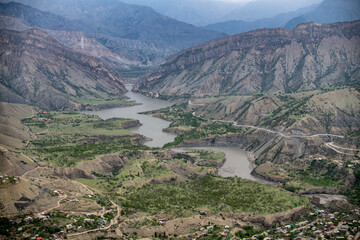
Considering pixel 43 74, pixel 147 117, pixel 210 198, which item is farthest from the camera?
pixel 43 74

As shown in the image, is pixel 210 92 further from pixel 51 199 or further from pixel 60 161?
pixel 51 199

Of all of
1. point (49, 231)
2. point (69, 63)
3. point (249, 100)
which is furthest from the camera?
point (69, 63)

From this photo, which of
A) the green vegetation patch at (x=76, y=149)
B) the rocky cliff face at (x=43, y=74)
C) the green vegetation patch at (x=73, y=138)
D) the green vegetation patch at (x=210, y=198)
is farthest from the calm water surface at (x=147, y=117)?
the green vegetation patch at (x=210, y=198)

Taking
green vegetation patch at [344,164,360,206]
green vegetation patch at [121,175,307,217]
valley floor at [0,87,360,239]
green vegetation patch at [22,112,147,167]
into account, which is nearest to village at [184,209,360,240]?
valley floor at [0,87,360,239]

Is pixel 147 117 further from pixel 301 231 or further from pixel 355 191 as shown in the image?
pixel 301 231

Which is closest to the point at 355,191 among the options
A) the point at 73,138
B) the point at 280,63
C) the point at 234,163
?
the point at 234,163

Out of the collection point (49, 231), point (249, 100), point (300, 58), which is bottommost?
point (49, 231)

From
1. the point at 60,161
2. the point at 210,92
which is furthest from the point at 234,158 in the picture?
the point at 210,92
